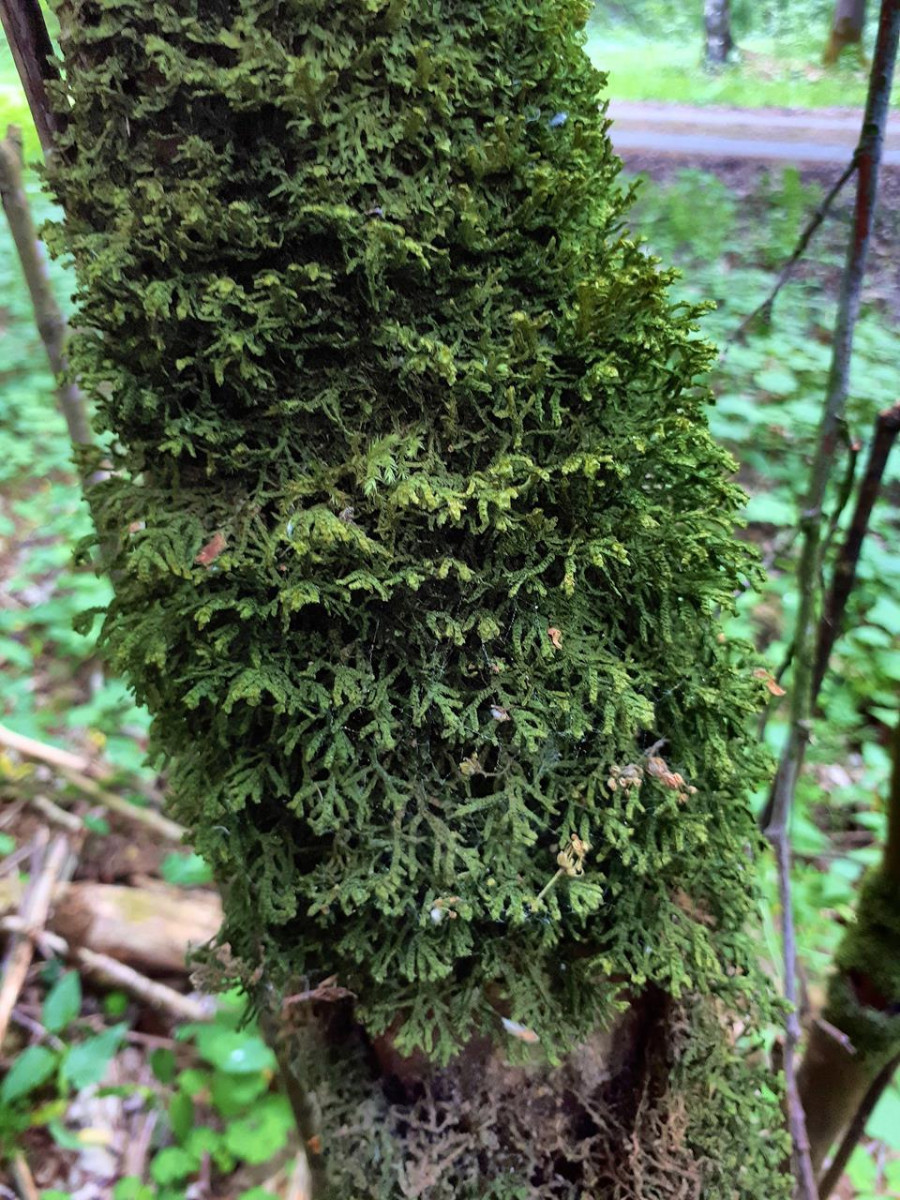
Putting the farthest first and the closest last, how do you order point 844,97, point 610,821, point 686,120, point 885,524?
point 844,97
point 686,120
point 885,524
point 610,821

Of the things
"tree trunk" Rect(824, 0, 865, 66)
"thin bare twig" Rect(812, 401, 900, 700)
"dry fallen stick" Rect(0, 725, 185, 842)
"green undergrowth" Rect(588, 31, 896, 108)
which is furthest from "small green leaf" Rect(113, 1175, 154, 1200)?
"tree trunk" Rect(824, 0, 865, 66)

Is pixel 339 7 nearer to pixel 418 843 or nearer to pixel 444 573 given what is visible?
pixel 444 573

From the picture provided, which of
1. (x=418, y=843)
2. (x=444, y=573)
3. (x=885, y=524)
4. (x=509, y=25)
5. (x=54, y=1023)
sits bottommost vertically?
(x=54, y=1023)

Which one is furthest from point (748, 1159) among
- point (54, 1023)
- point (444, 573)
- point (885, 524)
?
point (885, 524)

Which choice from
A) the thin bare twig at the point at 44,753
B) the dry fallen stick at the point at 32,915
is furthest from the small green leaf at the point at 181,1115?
the thin bare twig at the point at 44,753

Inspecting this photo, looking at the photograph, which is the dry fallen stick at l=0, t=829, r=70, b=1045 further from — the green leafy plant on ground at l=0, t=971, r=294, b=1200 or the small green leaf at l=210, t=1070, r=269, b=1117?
the small green leaf at l=210, t=1070, r=269, b=1117
